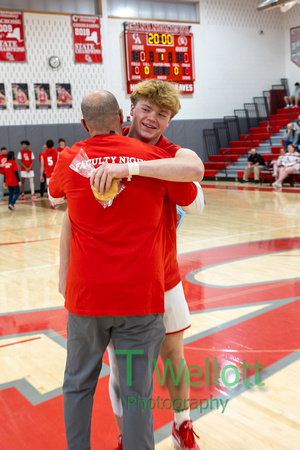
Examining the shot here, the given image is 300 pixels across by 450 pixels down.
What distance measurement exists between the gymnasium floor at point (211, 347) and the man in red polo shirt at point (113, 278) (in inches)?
27.6

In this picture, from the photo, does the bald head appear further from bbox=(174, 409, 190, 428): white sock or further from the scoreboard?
the scoreboard

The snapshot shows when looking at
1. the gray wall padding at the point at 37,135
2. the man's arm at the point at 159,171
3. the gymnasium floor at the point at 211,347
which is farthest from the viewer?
the gray wall padding at the point at 37,135

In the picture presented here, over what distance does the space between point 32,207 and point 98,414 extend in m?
10.8

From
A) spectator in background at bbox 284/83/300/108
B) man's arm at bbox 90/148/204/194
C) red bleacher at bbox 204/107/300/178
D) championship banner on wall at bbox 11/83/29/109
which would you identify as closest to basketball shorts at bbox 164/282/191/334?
man's arm at bbox 90/148/204/194

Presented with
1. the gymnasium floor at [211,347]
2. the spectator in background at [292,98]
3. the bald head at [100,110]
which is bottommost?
the gymnasium floor at [211,347]

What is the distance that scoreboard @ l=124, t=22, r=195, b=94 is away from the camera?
17.4m

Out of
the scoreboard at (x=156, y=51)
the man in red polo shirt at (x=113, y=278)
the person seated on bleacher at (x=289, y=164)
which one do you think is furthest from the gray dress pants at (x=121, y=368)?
the scoreboard at (x=156, y=51)

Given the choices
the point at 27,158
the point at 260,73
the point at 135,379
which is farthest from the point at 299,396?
the point at 260,73

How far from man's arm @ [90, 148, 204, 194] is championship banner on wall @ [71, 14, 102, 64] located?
1632 centimetres

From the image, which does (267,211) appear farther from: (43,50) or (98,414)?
(43,50)

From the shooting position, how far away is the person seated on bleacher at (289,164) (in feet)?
45.3

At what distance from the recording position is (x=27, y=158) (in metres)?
14.7

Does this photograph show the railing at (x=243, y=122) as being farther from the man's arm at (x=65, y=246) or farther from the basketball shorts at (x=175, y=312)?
the man's arm at (x=65, y=246)

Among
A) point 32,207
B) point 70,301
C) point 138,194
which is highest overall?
point 138,194
